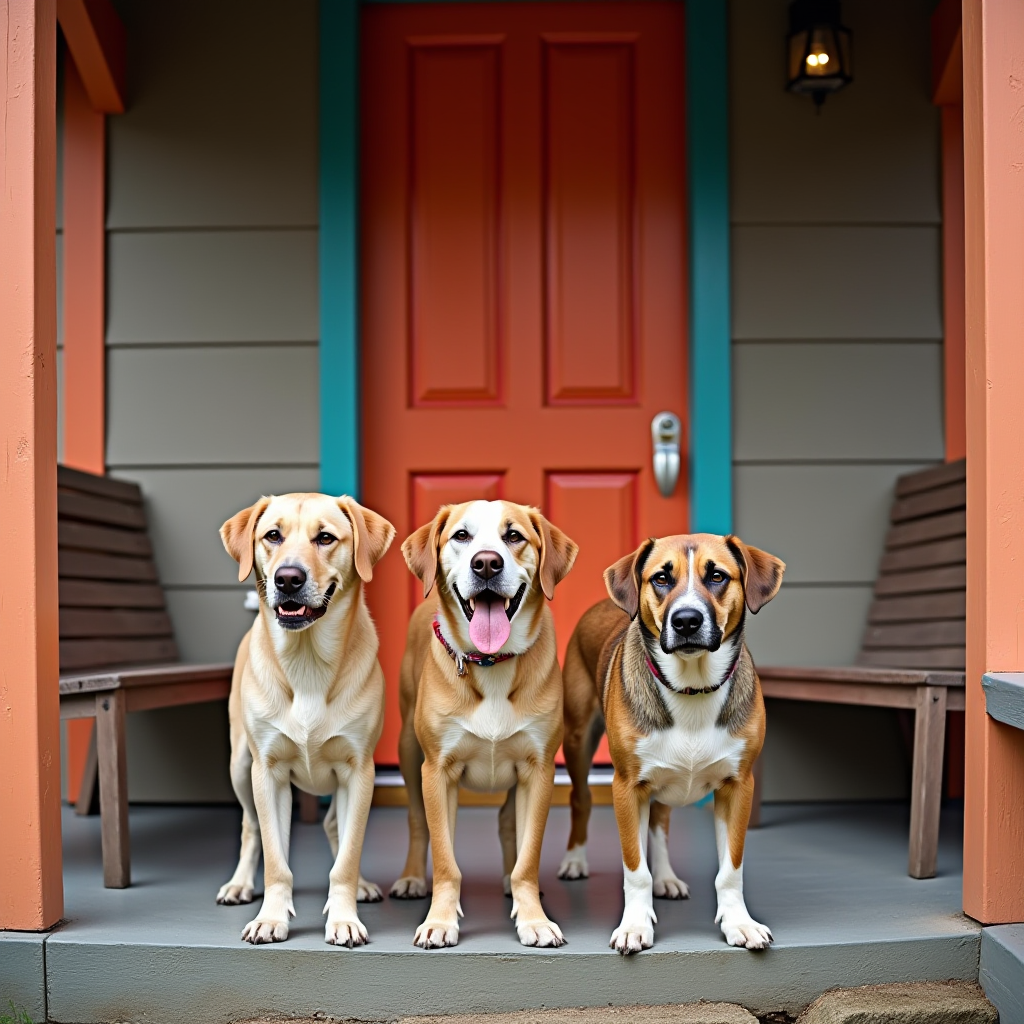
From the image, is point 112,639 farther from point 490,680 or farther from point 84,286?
point 490,680

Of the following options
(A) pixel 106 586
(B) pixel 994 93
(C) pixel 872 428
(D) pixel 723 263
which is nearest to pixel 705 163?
(D) pixel 723 263

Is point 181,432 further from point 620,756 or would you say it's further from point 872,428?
point 872,428

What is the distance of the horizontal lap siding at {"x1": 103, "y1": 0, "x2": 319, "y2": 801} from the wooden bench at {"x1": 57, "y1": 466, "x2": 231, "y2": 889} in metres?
0.16

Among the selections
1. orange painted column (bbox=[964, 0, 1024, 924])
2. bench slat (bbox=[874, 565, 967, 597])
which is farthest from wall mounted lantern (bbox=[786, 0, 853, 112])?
bench slat (bbox=[874, 565, 967, 597])

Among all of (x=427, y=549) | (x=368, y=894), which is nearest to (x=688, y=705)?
(x=427, y=549)

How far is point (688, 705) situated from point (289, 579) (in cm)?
108

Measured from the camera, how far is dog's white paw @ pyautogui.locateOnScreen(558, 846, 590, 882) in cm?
342

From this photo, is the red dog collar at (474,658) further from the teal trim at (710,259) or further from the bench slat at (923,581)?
the bench slat at (923,581)

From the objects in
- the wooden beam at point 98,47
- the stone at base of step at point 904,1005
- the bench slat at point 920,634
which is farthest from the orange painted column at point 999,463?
the wooden beam at point 98,47

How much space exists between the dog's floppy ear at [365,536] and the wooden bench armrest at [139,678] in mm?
918

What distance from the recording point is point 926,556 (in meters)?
4.09

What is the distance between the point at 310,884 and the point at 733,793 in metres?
1.39

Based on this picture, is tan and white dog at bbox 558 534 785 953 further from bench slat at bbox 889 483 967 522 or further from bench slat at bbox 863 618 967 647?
bench slat at bbox 889 483 967 522

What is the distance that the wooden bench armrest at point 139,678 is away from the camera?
10.9 ft
